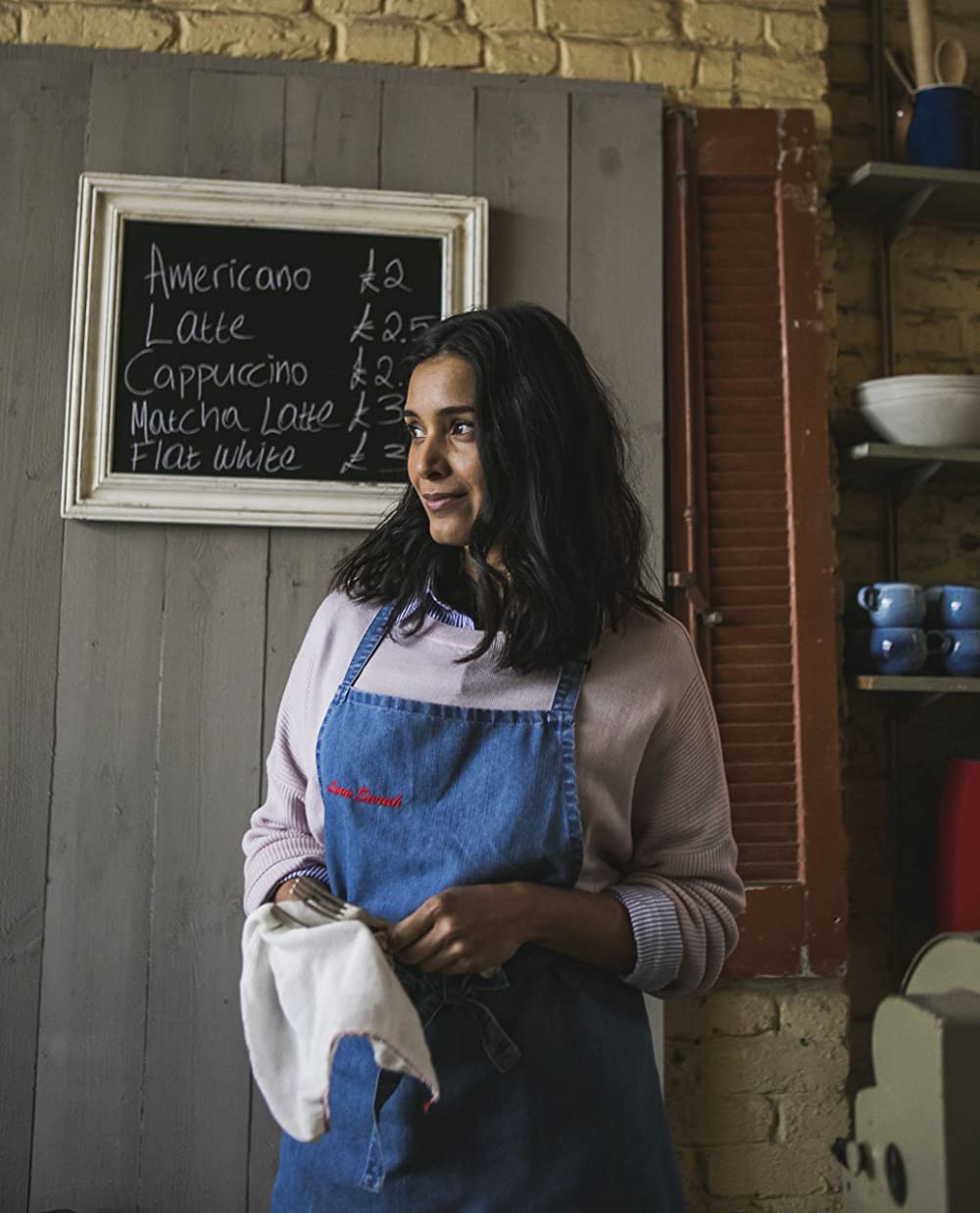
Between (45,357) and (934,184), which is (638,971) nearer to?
(45,357)

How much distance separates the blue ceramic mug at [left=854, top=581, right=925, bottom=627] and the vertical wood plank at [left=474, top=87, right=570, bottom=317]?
82 centimetres

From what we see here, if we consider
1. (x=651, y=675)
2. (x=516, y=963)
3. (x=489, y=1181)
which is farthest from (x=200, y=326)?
(x=489, y=1181)

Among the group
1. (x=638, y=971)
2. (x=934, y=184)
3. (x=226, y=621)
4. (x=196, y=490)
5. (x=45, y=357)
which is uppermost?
(x=934, y=184)

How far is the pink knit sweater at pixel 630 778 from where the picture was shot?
1227mm

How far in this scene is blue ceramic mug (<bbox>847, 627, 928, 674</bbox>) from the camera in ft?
7.23

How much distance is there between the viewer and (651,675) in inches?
50.8

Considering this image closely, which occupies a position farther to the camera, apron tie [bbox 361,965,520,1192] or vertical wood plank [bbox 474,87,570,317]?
vertical wood plank [bbox 474,87,570,317]

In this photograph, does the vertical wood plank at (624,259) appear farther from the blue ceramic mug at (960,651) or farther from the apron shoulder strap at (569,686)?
the apron shoulder strap at (569,686)

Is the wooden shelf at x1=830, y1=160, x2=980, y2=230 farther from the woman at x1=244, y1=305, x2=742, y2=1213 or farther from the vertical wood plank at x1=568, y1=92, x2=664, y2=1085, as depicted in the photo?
the woman at x1=244, y1=305, x2=742, y2=1213

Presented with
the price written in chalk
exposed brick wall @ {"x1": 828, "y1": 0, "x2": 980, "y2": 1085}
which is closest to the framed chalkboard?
the price written in chalk

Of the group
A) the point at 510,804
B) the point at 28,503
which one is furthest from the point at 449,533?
the point at 28,503

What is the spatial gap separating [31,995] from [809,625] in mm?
1566

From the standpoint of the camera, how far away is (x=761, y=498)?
2.25m

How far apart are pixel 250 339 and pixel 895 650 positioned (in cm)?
136
